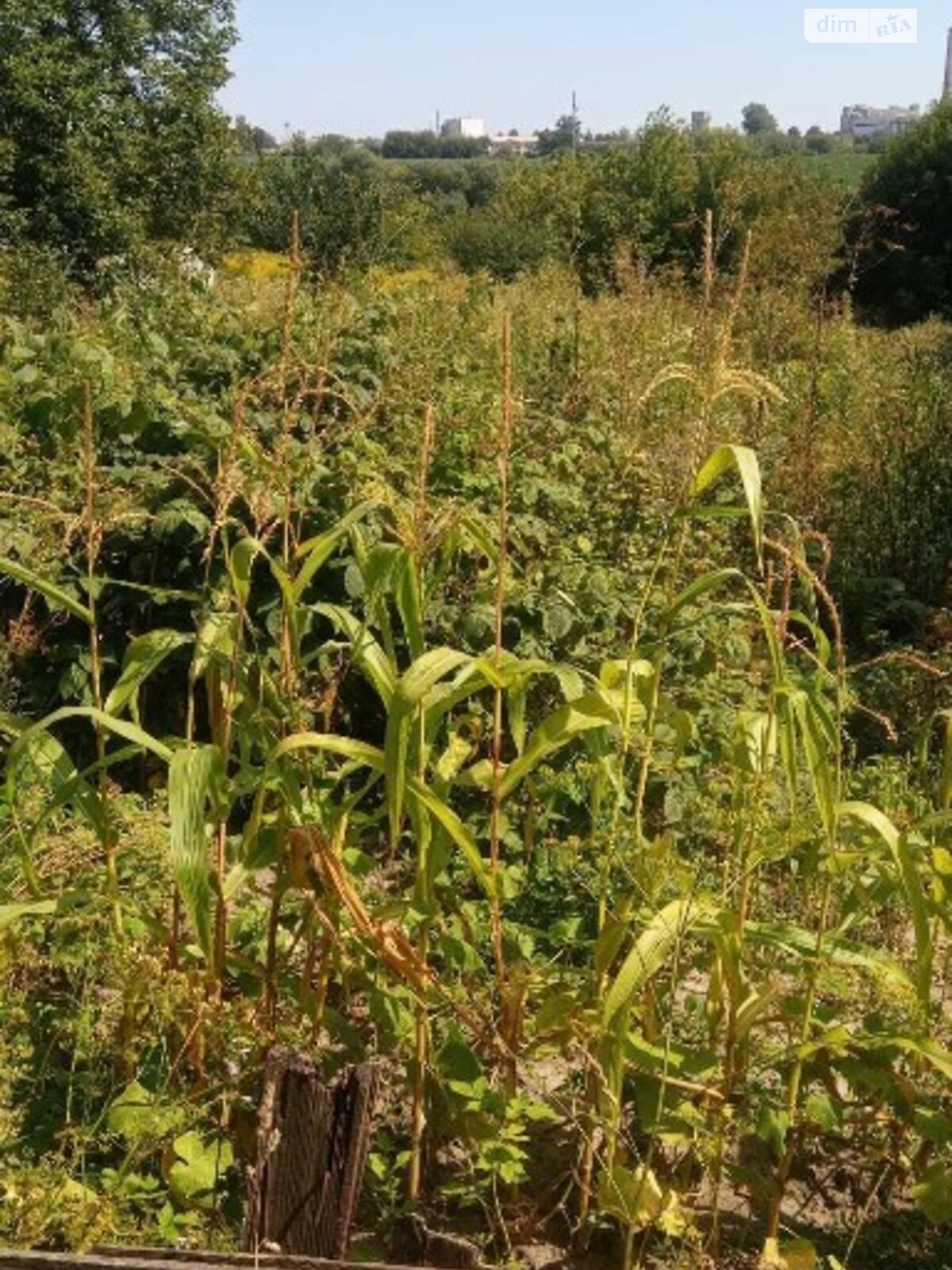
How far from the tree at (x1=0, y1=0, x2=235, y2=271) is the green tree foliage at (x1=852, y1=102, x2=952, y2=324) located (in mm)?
12373

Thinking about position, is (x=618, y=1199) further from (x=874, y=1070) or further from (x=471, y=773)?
(x=471, y=773)

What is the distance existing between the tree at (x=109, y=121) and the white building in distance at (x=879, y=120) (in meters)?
11.3

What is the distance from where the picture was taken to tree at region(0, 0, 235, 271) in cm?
2542

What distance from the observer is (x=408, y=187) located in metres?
25.2

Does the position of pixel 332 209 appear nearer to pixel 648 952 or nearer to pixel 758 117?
pixel 648 952

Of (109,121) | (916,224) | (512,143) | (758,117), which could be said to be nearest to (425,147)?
(512,143)

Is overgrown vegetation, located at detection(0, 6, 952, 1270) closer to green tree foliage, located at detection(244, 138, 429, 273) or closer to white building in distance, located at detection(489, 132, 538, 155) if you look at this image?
green tree foliage, located at detection(244, 138, 429, 273)

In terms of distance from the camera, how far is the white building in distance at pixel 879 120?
25344mm

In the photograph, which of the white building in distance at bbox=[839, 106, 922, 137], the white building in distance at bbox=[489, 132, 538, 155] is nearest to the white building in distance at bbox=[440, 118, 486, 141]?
the white building in distance at bbox=[489, 132, 538, 155]

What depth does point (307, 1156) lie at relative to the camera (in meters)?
2.13

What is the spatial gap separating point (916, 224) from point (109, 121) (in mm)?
14336

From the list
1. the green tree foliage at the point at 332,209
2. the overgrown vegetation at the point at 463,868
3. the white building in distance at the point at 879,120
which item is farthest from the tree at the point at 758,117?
the overgrown vegetation at the point at 463,868

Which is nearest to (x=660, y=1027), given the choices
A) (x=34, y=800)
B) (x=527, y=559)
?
(x=34, y=800)

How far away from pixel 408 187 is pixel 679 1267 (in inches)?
961
